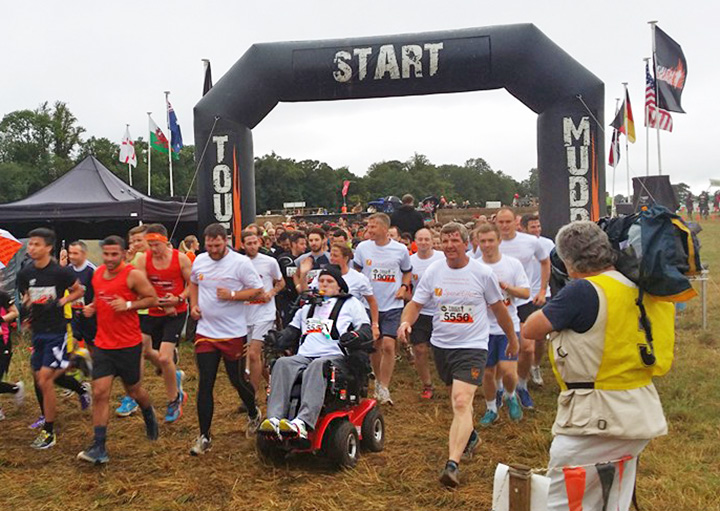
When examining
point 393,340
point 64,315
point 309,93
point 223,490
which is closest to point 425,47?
point 309,93

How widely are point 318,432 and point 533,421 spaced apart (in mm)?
2380

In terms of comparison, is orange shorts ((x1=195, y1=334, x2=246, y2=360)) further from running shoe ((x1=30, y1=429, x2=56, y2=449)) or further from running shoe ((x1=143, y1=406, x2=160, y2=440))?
running shoe ((x1=30, y1=429, x2=56, y2=449))

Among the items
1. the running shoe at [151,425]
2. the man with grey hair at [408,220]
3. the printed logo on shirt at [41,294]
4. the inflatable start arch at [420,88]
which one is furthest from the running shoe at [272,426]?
the inflatable start arch at [420,88]

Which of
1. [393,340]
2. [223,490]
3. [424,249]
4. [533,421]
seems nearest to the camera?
Answer: [223,490]

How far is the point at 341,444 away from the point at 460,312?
4.43ft

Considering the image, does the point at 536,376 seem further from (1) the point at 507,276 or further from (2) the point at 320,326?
(2) the point at 320,326

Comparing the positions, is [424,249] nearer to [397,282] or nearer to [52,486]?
[397,282]

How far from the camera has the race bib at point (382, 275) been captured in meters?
Result: 7.87

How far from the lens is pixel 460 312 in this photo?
5441mm

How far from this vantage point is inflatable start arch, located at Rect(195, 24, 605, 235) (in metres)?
10.2

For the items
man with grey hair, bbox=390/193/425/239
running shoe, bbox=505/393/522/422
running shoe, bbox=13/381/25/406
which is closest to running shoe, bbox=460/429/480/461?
running shoe, bbox=505/393/522/422

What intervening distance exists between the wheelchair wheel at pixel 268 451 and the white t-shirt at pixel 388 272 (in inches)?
105

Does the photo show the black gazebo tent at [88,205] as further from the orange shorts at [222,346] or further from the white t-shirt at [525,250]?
the orange shorts at [222,346]

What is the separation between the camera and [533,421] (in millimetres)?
6570
